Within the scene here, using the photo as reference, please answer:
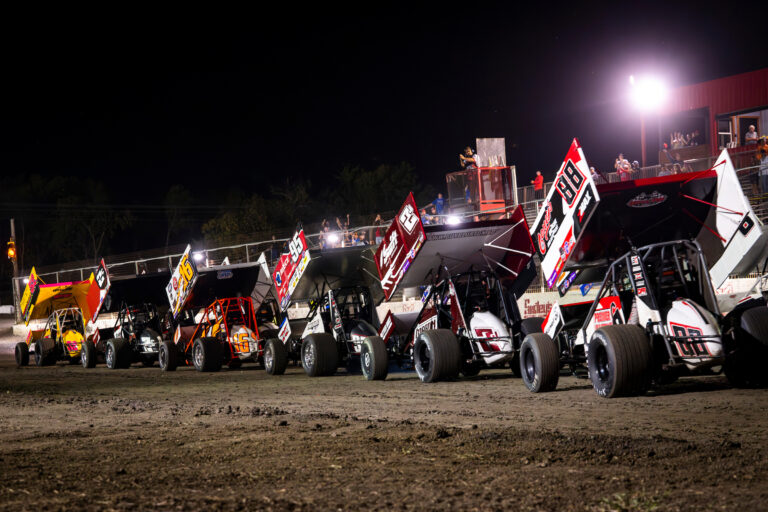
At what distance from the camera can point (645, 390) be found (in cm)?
927

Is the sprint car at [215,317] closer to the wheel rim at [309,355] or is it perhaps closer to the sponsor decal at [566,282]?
the wheel rim at [309,355]

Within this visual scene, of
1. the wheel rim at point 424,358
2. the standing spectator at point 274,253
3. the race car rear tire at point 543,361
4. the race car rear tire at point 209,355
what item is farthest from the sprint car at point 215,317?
the standing spectator at point 274,253

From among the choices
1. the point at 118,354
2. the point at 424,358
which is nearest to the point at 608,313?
the point at 424,358

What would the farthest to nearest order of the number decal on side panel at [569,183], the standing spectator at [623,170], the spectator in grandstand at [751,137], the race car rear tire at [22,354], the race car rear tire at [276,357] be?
the spectator in grandstand at [751,137] → the race car rear tire at [22,354] → the standing spectator at [623,170] → the race car rear tire at [276,357] → the number decal on side panel at [569,183]

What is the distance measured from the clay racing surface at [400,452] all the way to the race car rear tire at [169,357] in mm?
7131

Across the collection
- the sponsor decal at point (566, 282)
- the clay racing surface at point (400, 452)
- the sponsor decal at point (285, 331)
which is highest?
the sponsor decal at point (566, 282)

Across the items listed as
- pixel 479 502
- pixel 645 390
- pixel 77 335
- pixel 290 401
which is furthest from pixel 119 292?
pixel 479 502

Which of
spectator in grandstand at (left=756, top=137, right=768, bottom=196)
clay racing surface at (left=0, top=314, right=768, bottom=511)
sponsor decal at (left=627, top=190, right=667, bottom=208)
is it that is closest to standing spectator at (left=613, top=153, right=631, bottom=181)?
spectator in grandstand at (left=756, top=137, right=768, bottom=196)

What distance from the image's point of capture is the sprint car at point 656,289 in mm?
9125

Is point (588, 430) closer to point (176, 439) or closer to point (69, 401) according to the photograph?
point (176, 439)

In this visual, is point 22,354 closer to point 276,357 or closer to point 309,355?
point 276,357

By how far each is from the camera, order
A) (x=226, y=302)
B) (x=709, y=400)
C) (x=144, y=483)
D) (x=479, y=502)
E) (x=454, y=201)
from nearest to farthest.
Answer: (x=479, y=502) → (x=144, y=483) → (x=709, y=400) → (x=226, y=302) → (x=454, y=201)

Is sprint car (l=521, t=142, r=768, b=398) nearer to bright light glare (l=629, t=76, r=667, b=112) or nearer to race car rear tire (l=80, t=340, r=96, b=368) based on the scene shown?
race car rear tire (l=80, t=340, r=96, b=368)

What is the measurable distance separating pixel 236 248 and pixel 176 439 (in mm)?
27480
